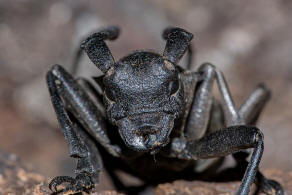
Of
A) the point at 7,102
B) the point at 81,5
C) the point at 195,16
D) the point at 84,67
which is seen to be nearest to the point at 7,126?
the point at 7,102

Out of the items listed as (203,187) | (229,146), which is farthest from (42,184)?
(229,146)

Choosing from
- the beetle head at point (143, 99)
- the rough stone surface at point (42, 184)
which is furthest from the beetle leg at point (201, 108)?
the beetle head at point (143, 99)

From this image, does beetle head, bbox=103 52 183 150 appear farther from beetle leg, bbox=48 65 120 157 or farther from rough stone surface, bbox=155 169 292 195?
rough stone surface, bbox=155 169 292 195

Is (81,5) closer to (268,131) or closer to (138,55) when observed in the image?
(268,131)

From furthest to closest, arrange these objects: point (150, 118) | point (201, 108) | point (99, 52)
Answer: point (201, 108), point (99, 52), point (150, 118)

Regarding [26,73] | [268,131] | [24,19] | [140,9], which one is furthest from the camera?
[140,9]

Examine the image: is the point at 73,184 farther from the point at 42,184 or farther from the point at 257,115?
the point at 257,115

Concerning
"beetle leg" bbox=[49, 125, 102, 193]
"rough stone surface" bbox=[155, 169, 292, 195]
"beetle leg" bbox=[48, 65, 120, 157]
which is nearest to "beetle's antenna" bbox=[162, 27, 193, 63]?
"beetle leg" bbox=[48, 65, 120, 157]
